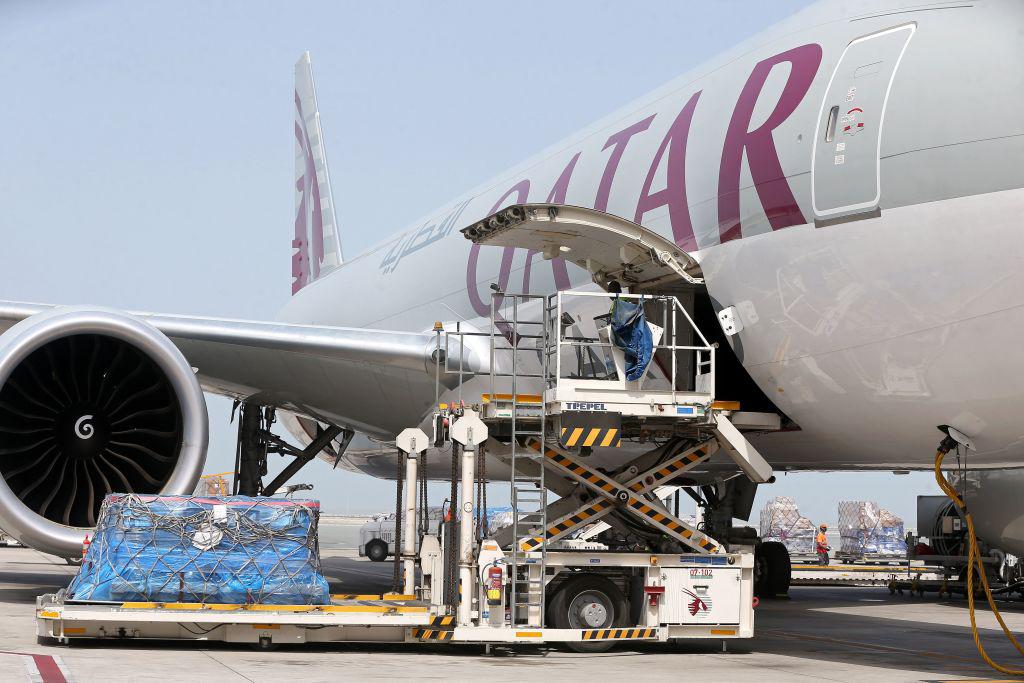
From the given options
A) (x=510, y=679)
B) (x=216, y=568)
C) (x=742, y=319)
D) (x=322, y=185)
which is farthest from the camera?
(x=322, y=185)

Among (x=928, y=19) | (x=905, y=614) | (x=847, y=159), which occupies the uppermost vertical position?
(x=928, y=19)

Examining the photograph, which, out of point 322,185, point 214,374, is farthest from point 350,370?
point 322,185

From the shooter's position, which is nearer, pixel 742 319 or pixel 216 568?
pixel 742 319

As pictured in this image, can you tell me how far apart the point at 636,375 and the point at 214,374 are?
501cm

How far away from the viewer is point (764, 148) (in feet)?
25.9

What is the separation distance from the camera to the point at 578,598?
8492 millimetres

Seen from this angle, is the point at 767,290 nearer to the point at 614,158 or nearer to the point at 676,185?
the point at 676,185

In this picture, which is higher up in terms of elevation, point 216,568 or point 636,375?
point 636,375

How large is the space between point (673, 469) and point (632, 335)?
Answer: 1.29m

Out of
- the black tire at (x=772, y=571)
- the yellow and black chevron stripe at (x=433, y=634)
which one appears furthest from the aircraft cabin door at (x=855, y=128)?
the black tire at (x=772, y=571)

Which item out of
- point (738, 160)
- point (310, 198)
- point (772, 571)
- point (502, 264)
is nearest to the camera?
point (738, 160)

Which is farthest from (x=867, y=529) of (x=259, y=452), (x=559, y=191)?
(x=559, y=191)

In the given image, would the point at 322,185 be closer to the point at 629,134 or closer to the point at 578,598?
the point at 629,134

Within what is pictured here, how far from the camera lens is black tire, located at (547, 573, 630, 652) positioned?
27.7 ft
